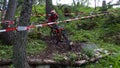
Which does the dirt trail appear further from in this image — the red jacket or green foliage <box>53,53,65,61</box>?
the red jacket

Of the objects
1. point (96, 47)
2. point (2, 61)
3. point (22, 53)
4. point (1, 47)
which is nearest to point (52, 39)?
point (96, 47)

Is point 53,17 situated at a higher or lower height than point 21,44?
lower

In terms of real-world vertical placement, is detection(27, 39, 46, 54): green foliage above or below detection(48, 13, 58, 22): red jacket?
below

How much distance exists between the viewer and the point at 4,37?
9617mm

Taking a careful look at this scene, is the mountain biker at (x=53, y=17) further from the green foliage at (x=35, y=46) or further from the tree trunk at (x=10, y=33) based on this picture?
the tree trunk at (x=10, y=33)

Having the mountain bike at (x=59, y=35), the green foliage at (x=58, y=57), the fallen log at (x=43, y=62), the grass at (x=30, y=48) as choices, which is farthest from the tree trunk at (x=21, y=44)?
the mountain bike at (x=59, y=35)

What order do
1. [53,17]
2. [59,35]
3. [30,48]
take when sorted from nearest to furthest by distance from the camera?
[30,48]
[53,17]
[59,35]

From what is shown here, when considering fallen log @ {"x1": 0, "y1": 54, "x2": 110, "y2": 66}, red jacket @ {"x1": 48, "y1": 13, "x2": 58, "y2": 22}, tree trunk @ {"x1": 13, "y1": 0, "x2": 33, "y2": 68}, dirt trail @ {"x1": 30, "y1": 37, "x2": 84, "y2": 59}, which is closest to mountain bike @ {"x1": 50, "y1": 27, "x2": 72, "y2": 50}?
dirt trail @ {"x1": 30, "y1": 37, "x2": 84, "y2": 59}

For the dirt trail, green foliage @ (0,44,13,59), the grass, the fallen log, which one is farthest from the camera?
the dirt trail

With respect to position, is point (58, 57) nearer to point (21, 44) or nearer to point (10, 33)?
point (10, 33)

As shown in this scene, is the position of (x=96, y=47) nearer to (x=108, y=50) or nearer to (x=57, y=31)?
(x=108, y=50)

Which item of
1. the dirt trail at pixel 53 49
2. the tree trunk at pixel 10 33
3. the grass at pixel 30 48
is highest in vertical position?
the tree trunk at pixel 10 33

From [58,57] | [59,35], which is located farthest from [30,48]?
[59,35]

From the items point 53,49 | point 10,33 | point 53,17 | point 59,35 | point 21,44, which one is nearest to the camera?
point 21,44
